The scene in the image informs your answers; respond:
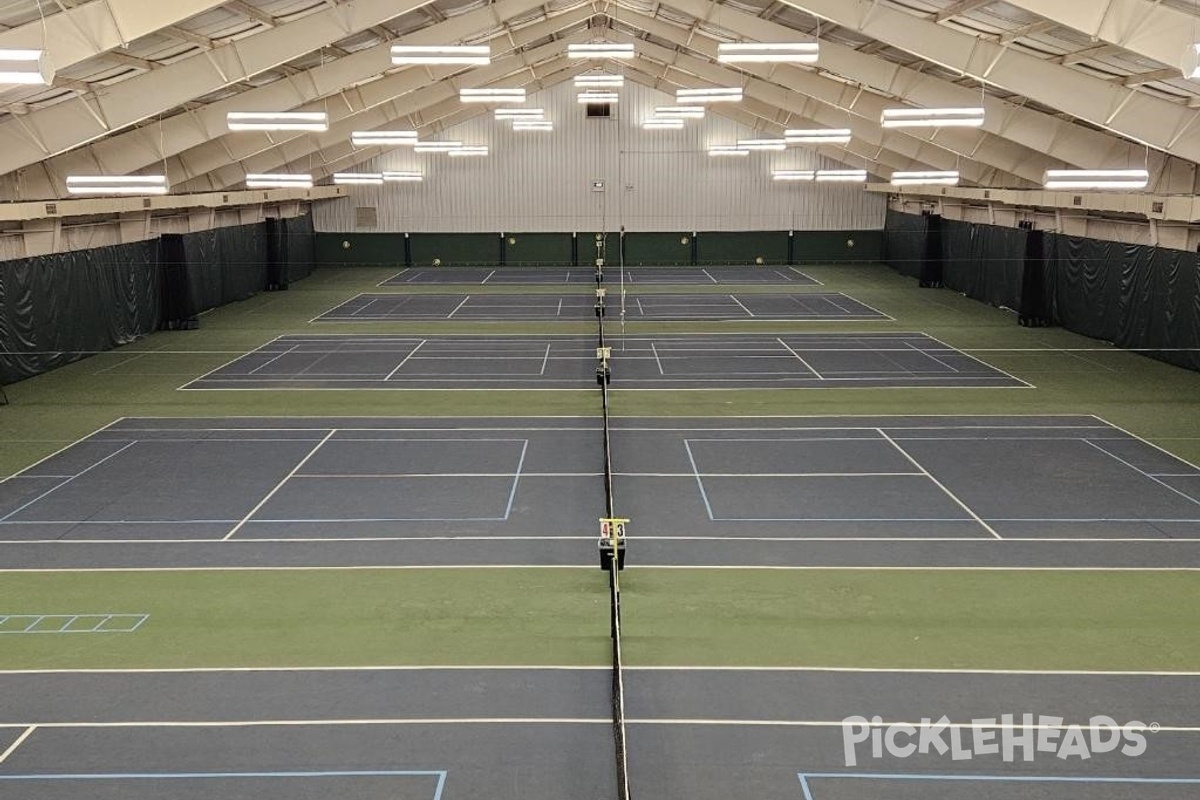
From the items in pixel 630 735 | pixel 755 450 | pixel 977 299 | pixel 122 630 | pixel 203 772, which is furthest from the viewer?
pixel 977 299

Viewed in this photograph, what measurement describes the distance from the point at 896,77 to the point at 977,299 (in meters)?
16.2

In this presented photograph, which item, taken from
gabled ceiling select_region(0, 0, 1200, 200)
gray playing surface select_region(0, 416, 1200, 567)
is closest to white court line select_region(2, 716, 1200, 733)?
gray playing surface select_region(0, 416, 1200, 567)

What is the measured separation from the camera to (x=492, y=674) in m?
11.9

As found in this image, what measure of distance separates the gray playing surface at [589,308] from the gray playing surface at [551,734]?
27756 millimetres

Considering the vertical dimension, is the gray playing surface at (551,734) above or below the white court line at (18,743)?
below

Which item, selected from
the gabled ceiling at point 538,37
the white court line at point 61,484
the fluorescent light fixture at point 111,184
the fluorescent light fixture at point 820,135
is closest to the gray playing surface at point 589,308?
the gabled ceiling at point 538,37

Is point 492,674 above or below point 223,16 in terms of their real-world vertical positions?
below

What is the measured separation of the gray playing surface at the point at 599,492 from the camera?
1602 cm

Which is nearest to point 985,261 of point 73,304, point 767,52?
point 767,52

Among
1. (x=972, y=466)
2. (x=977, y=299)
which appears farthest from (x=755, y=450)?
(x=977, y=299)

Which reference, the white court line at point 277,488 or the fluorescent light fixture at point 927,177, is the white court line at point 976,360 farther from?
the white court line at point 277,488

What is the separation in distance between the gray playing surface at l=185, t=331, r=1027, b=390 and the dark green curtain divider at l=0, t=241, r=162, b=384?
455 cm

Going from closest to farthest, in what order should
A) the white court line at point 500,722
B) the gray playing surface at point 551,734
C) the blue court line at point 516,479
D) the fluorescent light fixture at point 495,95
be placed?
the gray playing surface at point 551,734
the white court line at point 500,722
the blue court line at point 516,479
the fluorescent light fixture at point 495,95

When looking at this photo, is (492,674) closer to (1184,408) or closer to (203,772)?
(203,772)
